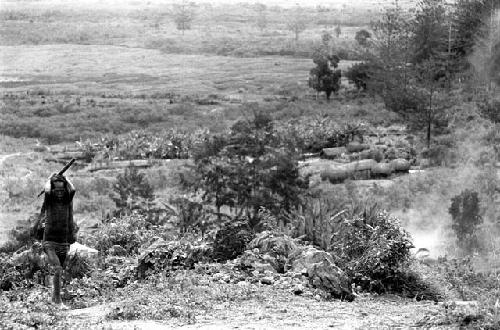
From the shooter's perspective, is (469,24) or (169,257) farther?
(469,24)

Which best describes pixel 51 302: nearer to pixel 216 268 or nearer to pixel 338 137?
pixel 216 268

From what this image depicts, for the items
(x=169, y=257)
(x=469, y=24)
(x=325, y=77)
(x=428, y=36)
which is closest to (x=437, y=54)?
(x=428, y=36)

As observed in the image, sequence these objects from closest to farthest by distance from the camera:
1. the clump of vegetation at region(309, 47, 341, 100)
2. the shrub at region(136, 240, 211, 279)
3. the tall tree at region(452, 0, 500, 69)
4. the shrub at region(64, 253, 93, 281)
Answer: the shrub at region(136, 240, 211, 279), the shrub at region(64, 253, 93, 281), the tall tree at region(452, 0, 500, 69), the clump of vegetation at region(309, 47, 341, 100)

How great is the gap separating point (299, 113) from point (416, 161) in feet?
49.2

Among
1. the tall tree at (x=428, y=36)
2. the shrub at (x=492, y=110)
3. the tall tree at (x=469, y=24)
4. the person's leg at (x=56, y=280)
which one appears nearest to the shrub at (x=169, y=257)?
the person's leg at (x=56, y=280)

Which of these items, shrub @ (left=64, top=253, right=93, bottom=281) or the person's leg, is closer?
the person's leg

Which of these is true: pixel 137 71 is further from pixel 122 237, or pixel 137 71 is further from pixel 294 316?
pixel 294 316

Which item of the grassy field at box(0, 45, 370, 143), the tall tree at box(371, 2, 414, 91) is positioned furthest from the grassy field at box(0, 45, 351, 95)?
the tall tree at box(371, 2, 414, 91)

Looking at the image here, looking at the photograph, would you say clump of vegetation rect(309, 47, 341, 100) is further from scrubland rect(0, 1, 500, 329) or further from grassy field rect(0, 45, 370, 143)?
grassy field rect(0, 45, 370, 143)

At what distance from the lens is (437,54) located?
4494 centimetres

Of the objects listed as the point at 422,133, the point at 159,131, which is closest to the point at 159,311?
the point at 422,133

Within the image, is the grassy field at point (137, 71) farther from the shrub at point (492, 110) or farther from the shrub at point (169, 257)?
the shrub at point (169, 257)

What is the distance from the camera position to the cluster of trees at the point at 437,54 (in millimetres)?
39744

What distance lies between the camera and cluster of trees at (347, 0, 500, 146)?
3974 cm
